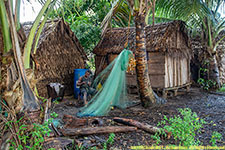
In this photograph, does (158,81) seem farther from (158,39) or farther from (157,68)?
(158,39)

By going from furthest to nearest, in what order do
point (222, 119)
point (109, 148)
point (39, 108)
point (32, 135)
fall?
point (222, 119)
point (109, 148)
point (39, 108)
point (32, 135)

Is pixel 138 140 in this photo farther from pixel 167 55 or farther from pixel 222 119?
pixel 167 55

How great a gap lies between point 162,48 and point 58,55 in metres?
3.90

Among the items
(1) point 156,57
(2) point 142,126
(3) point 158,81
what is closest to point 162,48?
(1) point 156,57

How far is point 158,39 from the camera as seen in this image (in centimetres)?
768

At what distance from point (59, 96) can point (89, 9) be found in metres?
5.66

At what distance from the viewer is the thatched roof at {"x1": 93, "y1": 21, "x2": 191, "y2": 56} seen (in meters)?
7.68

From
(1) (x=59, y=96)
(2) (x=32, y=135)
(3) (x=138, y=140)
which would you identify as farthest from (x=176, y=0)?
(2) (x=32, y=135)

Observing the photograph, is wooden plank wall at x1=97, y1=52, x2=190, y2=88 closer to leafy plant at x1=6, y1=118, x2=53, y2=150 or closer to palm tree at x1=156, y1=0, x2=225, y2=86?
palm tree at x1=156, y1=0, x2=225, y2=86

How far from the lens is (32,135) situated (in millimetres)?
2650

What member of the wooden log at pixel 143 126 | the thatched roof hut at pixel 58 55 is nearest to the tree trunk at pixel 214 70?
the thatched roof hut at pixel 58 55

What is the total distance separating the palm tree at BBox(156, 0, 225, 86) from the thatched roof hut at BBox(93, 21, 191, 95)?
0.60m

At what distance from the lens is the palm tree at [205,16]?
812 cm

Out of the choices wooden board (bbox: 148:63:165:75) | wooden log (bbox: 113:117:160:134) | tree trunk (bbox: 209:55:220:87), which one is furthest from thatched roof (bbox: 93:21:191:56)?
wooden log (bbox: 113:117:160:134)
